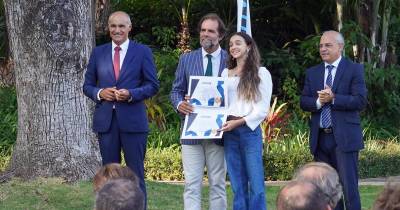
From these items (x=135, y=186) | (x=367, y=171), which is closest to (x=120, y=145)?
(x=135, y=186)

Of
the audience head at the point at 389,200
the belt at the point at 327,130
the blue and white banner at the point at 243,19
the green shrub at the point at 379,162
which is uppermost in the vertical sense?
the blue and white banner at the point at 243,19

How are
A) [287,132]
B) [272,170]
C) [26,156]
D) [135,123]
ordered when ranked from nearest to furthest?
[135,123] < [26,156] < [272,170] < [287,132]

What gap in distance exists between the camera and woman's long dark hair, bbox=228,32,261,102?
7664 millimetres

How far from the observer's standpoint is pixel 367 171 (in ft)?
45.1

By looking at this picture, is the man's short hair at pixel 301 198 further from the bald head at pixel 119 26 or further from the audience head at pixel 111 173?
the bald head at pixel 119 26

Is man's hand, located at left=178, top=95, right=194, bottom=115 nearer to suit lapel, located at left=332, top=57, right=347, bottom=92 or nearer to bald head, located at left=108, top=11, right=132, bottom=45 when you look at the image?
bald head, located at left=108, top=11, right=132, bottom=45

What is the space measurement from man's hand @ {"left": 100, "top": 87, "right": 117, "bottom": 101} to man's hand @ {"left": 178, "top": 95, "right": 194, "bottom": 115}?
0.61m

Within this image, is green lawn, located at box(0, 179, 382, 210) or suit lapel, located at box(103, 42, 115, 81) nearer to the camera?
suit lapel, located at box(103, 42, 115, 81)

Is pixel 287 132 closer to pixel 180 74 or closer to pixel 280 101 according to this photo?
pixel 280 101

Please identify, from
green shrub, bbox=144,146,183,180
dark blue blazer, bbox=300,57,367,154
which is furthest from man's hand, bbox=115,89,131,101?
green shrub, bbox=144,146,183,180

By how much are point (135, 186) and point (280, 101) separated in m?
13.8

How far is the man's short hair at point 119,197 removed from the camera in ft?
12.7

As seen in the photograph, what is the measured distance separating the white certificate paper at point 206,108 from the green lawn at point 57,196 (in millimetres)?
1823

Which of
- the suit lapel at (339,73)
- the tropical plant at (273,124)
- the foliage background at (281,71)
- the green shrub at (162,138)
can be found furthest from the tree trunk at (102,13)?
the suit lapel at (339,73)
